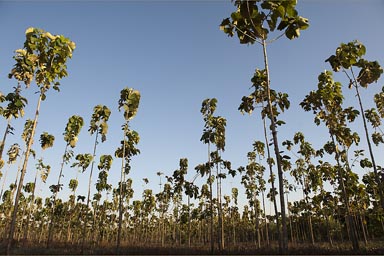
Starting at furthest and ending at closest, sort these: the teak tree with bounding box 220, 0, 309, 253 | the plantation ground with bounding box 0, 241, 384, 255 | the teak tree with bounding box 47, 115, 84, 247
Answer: the teak tree with bounding box 47, 115, 84, 247 < the plantation ground with bounding box 0, 241, 384, 255 < the teak tree with bounding box 220, 0, 309, 253

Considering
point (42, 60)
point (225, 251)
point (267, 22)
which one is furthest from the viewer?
point (225, 251)

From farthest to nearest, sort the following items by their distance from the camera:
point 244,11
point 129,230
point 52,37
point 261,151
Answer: point 129,230
point 261,151
point 52,37
point 244,11

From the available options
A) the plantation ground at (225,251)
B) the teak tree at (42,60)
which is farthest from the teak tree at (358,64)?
the teak tree at (42,60)

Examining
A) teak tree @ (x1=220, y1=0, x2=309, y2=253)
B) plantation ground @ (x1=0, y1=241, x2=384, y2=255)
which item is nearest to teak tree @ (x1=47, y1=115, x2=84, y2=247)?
plantation ground @ (x1=0, y1=241, x2=384, y2=255)

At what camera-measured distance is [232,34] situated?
37.8 feet

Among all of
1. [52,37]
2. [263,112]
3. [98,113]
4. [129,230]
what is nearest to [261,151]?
[263,112]

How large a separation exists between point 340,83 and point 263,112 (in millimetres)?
7011

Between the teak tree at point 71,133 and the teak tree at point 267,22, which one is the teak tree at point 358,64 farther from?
the teak tree at point 71,133

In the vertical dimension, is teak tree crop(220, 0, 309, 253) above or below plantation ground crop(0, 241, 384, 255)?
above

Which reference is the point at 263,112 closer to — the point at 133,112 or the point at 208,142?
the point at 208,142

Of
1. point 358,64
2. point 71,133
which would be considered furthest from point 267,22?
point 71,133

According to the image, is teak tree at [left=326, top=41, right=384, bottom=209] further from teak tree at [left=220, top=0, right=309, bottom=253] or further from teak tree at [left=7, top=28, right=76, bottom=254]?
teak tree at [left=7, top=28, right=76, bottom=254]

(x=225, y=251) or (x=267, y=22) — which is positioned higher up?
(x=267, y=22)

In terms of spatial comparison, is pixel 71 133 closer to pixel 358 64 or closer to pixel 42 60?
pixel 42 60
